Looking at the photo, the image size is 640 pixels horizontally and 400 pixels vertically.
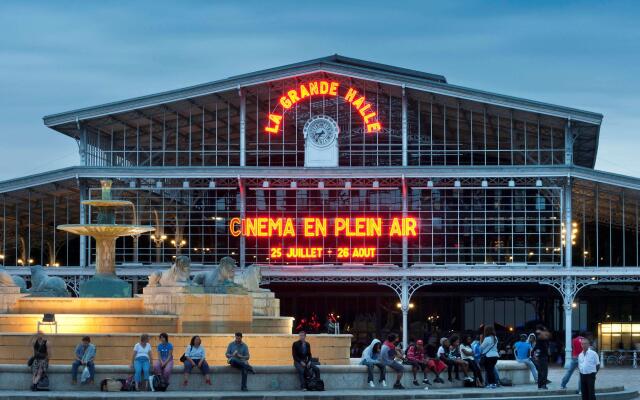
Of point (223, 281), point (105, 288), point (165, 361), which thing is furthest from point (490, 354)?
point (105, 288)

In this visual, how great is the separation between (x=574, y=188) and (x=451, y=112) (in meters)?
6.86

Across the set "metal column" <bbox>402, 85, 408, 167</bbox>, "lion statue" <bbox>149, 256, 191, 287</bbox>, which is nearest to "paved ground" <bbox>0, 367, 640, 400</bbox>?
"lion statue" <bbox>149, 256, 191, 287</bbox>

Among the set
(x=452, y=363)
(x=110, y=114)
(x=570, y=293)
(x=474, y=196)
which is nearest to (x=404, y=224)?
(x=474, y=196)

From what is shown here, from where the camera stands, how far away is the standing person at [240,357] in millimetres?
31375

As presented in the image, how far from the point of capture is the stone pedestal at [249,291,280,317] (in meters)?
42.3

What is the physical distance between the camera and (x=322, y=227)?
6688 cm

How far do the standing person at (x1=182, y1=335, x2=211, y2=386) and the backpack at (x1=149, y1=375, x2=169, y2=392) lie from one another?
487mm

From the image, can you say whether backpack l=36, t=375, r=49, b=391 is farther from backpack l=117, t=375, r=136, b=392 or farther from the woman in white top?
the woman in white top

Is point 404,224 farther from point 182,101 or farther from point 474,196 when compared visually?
point 182,101

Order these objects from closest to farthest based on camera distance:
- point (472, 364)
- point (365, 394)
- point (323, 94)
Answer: point (365, 394) < point (472, 364) < point (323, 94)

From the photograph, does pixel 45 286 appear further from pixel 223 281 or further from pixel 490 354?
pixel 490 354

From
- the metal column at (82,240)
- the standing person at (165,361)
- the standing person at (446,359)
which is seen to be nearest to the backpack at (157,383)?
the standing person at (165,361)

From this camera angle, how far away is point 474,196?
222ft

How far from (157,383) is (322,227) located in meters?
36.2
